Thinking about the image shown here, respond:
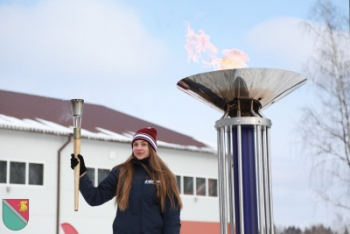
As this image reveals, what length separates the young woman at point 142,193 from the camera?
12.3 ft

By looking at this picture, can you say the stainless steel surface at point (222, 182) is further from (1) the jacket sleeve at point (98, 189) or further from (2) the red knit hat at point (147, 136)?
(1) the jacket sleeve at point (98, 189)

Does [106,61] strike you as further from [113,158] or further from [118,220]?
[118,220]

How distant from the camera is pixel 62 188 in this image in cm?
1619

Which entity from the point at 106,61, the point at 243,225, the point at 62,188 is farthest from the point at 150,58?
the point at 243,225

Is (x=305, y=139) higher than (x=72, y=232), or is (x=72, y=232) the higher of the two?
(x=305, y=139)

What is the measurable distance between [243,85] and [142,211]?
57.2 inches

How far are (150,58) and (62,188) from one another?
450cm

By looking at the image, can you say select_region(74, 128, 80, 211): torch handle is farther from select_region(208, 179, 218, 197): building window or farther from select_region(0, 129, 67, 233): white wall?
select_region(208, 179, 218, 197): building window

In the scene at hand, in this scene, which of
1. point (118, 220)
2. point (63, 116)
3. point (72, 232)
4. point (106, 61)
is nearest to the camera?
point (118, 220)

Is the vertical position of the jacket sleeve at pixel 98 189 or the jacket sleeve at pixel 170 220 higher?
the jacket sleeve at pixel 98 189

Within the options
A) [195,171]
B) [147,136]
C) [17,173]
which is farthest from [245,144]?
[195,171]

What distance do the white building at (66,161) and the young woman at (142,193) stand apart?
38.0 ft

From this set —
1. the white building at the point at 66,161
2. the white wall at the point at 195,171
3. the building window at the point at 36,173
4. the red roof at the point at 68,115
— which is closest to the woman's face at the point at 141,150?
the white building at the point at 66,161

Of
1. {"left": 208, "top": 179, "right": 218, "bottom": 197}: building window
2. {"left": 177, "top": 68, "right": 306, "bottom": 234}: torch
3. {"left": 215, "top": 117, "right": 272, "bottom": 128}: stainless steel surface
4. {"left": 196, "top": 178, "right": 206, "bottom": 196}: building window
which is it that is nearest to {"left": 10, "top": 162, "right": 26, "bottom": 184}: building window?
{"left": 196, "top": 178, "right": 206, "bottom": 196}: building window
